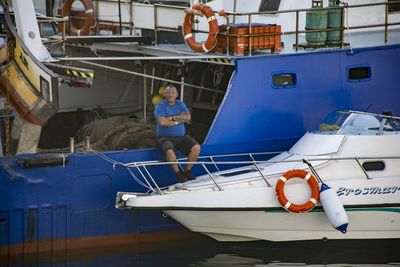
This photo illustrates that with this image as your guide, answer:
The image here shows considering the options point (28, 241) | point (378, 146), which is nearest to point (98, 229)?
point (28, 241)

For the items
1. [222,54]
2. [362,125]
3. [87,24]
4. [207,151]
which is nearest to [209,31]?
[222,54]

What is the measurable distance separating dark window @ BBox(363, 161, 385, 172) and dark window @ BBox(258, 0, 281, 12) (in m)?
4.62

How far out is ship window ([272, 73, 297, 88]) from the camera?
1639cm

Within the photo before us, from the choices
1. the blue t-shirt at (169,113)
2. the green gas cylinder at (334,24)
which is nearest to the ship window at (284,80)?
the green gas cylinder at (334,24)

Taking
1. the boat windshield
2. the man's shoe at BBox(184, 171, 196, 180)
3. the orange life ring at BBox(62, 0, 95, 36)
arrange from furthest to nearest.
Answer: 1. the orange life ring at BBox(62, 0, 95, 36)
2. the man's shoe at BBox(184, 171, 196, 180)
3. the boat windshield

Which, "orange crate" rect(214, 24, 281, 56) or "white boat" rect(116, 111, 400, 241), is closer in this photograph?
"white boat" rect(116, 111, 400, 241)

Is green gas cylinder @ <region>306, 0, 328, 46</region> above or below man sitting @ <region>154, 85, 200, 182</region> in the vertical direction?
above

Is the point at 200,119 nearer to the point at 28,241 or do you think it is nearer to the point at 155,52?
the point at 155,52

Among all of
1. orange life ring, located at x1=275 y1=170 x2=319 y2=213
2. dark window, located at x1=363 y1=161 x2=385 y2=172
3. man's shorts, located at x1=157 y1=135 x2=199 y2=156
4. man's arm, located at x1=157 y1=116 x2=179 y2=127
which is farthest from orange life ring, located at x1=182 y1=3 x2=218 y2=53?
dark window, located at x1=363 y1=161 x2=385 y2=172

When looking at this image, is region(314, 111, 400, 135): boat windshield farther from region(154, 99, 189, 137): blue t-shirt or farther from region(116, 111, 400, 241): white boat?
region(154, 99, 189, 137): blue t-shirt

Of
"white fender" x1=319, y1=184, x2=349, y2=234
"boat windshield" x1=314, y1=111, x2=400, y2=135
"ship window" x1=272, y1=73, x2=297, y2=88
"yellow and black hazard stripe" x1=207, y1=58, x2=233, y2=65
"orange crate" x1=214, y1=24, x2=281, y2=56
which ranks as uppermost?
"orange crate" x1=214, y1=24, x2=281, y2=56

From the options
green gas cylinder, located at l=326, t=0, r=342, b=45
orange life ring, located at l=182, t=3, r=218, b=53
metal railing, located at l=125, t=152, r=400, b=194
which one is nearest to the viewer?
metal railing, located at l=125, t=152, r=400, b=194

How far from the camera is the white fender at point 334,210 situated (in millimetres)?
14578

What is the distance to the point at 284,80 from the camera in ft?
54.1
